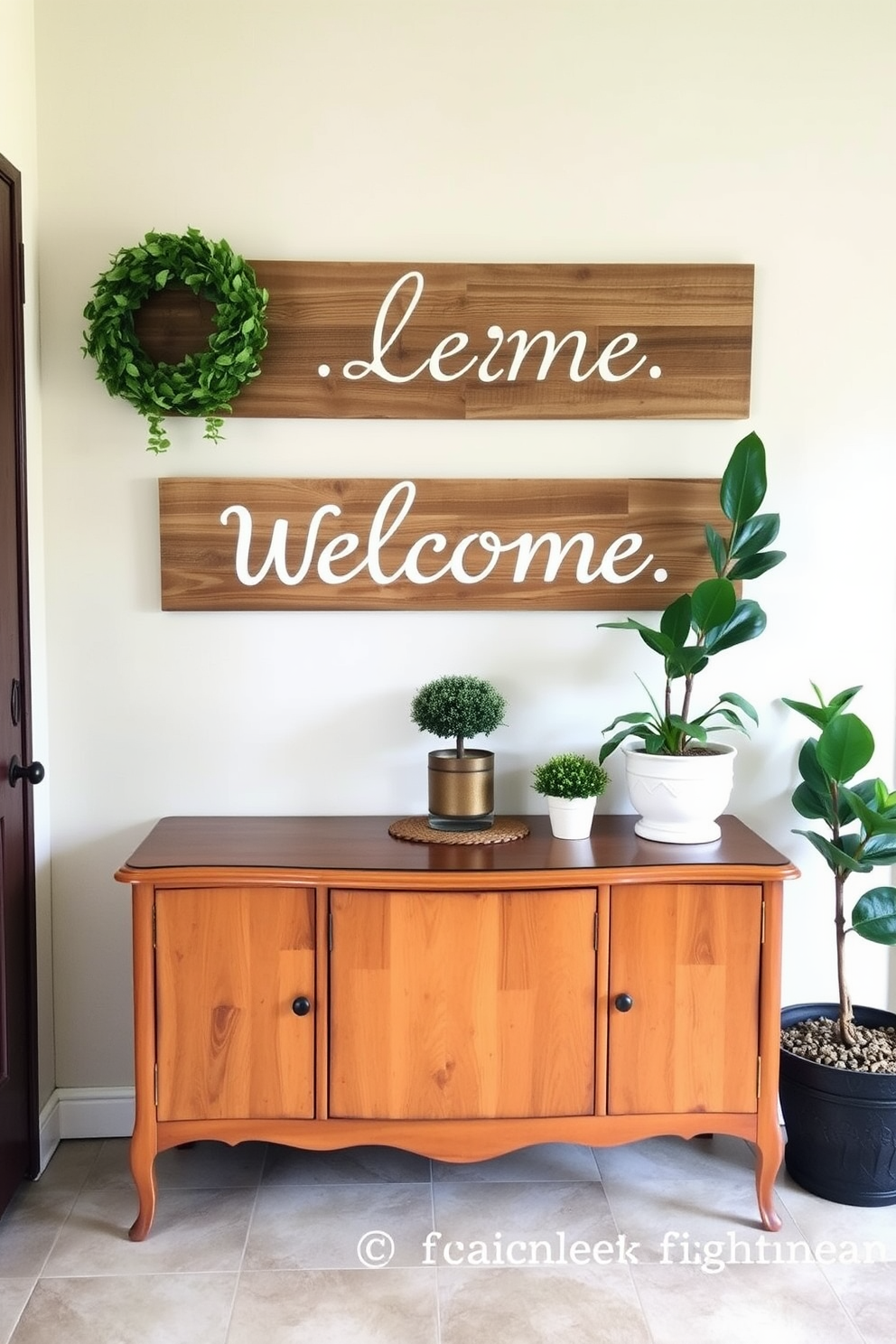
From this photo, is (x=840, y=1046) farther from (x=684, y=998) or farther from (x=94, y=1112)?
(x=94, y=1112)

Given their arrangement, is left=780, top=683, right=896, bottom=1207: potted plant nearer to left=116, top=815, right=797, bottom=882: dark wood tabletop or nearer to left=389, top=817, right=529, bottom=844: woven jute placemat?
left=116, top=815, right=797, bottom=882: dark wood tabletop

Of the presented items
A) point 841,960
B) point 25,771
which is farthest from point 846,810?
point 25,771

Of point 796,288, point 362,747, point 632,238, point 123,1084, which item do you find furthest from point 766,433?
point 123,1084

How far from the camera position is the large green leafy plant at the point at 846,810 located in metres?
2.50

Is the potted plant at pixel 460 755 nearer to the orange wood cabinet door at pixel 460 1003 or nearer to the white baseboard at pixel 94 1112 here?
the orange wood cabinet door at pixel 460 1003

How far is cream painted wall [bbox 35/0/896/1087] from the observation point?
2693 mm

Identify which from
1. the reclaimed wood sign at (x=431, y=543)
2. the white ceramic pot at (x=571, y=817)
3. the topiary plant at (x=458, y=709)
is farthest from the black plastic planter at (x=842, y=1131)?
the reclaimed wood sign at (x=431, y=543)

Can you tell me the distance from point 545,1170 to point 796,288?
2.29m

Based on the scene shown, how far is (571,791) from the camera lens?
2557 millimetres

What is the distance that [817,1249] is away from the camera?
2379 mm

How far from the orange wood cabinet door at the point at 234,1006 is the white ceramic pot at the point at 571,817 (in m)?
0.62

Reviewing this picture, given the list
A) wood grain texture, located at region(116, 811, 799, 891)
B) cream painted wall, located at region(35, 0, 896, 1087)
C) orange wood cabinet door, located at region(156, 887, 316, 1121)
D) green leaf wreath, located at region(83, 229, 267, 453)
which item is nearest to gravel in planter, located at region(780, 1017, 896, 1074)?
cream painted wall, located at region(35, 0, 896, 1087)

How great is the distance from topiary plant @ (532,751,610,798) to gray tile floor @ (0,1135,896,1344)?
94 centimetres

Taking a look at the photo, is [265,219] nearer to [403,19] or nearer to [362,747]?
[403,19]
